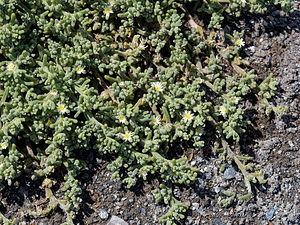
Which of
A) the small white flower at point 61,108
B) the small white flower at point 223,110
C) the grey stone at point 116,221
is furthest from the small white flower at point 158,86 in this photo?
the grey stone at point 116,221

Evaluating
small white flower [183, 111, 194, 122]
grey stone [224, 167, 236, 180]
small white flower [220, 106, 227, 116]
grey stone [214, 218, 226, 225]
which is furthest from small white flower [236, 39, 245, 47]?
grey stone [214, 218, 226, 225]

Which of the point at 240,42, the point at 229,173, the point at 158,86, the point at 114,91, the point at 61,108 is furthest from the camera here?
the point at 240,42

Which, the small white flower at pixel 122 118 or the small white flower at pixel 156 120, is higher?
the small white flower at pixel 122 118

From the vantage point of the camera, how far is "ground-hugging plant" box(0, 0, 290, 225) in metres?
3.87

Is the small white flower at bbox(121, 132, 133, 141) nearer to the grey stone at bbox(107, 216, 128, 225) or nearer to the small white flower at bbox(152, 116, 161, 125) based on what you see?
the small white flower at bbox(152, 116, 161, 125)

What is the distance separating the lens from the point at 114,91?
13.1ft

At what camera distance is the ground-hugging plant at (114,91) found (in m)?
3.87

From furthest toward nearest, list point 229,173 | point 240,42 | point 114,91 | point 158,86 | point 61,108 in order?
point 240,42 → point 229,173 → point 158,86 → point 114,91 → point 61,108

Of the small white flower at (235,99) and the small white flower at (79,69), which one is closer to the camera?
the small white flower at (79,69)

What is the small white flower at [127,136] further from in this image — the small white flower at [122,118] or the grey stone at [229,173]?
the grey stone at [229,173]

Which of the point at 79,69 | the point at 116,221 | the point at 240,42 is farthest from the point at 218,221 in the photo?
the point at 79,69

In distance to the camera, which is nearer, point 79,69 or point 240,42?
point 79,69

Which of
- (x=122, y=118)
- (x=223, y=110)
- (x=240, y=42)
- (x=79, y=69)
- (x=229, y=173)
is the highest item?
(x=240, y=42)

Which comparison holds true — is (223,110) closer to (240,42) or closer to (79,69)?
(240,42)
